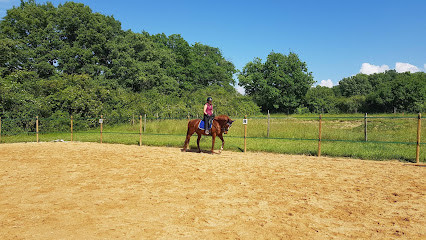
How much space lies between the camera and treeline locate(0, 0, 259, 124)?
24766 millimetres

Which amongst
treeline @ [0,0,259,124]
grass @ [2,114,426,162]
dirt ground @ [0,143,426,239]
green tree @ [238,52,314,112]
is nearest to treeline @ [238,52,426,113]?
green tree @ [238,52,314,112]

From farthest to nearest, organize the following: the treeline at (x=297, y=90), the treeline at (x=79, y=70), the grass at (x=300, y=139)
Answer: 1. the treeline at (x=297, y=90)
2. the treeline at (x=79, y=70)
3. the grass at (x=300, y=139)

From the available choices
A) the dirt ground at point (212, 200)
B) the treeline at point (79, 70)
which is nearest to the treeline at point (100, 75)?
the treeline at point (79, 70)

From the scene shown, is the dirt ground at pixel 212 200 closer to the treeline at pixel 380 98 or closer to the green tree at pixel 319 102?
the treeline at pixel 380 98

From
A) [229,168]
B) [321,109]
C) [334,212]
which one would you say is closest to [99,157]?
[229,168]

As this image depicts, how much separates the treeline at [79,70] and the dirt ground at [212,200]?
15606 mm

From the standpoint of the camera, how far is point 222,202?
5.54 m

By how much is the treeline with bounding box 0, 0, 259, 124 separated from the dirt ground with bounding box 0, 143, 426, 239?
1561 cm

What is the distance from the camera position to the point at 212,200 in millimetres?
5668

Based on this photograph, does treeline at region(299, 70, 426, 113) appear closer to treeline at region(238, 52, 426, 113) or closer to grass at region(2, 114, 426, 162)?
treeline at region(238, 52, 426, 113)

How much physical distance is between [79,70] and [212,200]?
30904 millimetres

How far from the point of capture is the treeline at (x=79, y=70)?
24766 mm

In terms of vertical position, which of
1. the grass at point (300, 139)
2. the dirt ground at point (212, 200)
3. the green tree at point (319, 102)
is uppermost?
the green tree at point (319, 102)

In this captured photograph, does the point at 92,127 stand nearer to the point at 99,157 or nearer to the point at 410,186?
the point at 99,157
